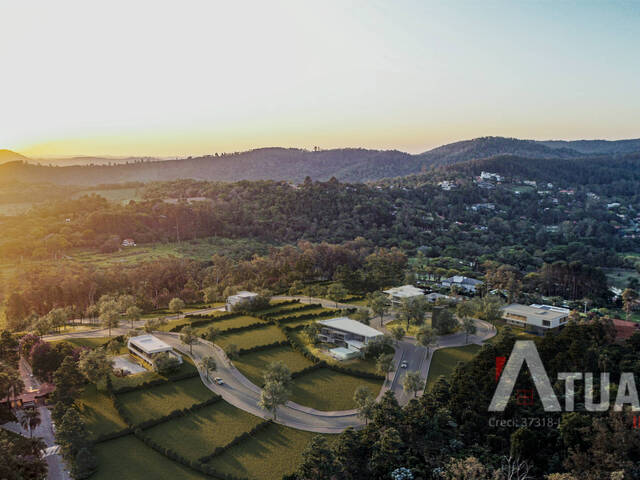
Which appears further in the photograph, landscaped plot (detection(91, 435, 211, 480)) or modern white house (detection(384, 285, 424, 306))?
modern white house (detection(384, 285, 424, 306))

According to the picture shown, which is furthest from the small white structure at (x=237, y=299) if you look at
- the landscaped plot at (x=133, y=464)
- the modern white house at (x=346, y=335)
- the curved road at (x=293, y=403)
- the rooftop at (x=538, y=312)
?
the rooftop at (x=538, y=312)

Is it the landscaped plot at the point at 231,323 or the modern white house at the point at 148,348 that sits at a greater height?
the modern white house at the point at 148,348

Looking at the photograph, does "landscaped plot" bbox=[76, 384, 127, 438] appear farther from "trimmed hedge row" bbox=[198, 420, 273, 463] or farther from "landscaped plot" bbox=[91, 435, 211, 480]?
"trimmed hedge row" bbox=[198, 420, 273, 463]

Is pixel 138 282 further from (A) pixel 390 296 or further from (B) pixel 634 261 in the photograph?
(B) pixel 634 261

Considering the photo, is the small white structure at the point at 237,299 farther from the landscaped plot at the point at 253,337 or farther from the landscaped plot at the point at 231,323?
the landscaped plot at the point at 253,337

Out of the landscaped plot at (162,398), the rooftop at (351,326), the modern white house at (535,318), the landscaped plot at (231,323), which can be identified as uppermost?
the rooftop at (351,326)

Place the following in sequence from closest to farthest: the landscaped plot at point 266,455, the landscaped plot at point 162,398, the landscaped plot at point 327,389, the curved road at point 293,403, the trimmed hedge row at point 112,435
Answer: the landscaped plot at point 266,455
the trimmed hedge row at point 112,435
the curved road at point 293,403
the landscaped plot at point 162,398
the landscaped plot at point 327,389

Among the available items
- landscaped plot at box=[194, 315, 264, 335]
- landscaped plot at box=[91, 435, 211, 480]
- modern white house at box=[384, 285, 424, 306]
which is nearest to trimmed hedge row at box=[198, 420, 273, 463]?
landscaped plot at box=[91, 435, 211, 480]

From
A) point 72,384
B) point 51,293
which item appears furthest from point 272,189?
point 72,384
